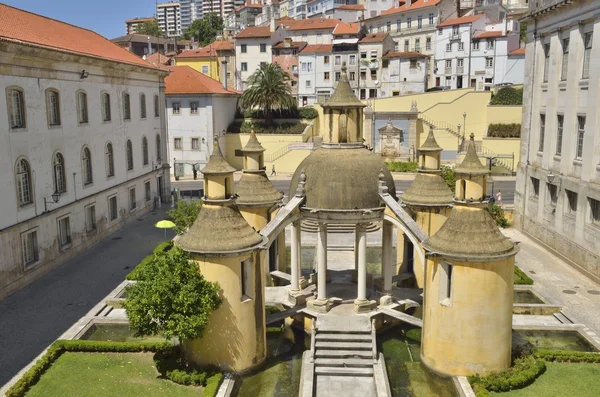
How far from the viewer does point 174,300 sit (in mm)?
17719

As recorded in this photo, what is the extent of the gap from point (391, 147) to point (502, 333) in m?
48.2

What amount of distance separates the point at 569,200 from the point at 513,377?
17.7 meters

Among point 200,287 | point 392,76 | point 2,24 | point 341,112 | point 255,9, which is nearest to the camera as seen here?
point 200,287

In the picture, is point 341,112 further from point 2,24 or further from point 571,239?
point 2,24

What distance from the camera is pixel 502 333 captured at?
1844 centimetres

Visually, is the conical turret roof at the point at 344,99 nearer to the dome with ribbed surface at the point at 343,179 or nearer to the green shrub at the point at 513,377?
the dome with ribbed surface at the point at 343,179

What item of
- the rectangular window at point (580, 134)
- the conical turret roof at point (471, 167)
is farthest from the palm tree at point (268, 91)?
the conical turret roof at point (471, 167)

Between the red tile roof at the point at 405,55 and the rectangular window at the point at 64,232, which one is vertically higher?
the red tile roof at the point at 405,55

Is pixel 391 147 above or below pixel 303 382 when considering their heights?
above

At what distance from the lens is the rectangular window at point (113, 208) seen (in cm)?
3959

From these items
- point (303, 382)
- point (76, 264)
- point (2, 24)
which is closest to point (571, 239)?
point (303, 382)

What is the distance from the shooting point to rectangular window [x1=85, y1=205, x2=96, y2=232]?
35.8 m

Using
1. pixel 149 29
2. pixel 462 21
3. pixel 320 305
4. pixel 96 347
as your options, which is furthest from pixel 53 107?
pixel 149 29

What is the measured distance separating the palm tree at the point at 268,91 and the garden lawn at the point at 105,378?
164 feet
